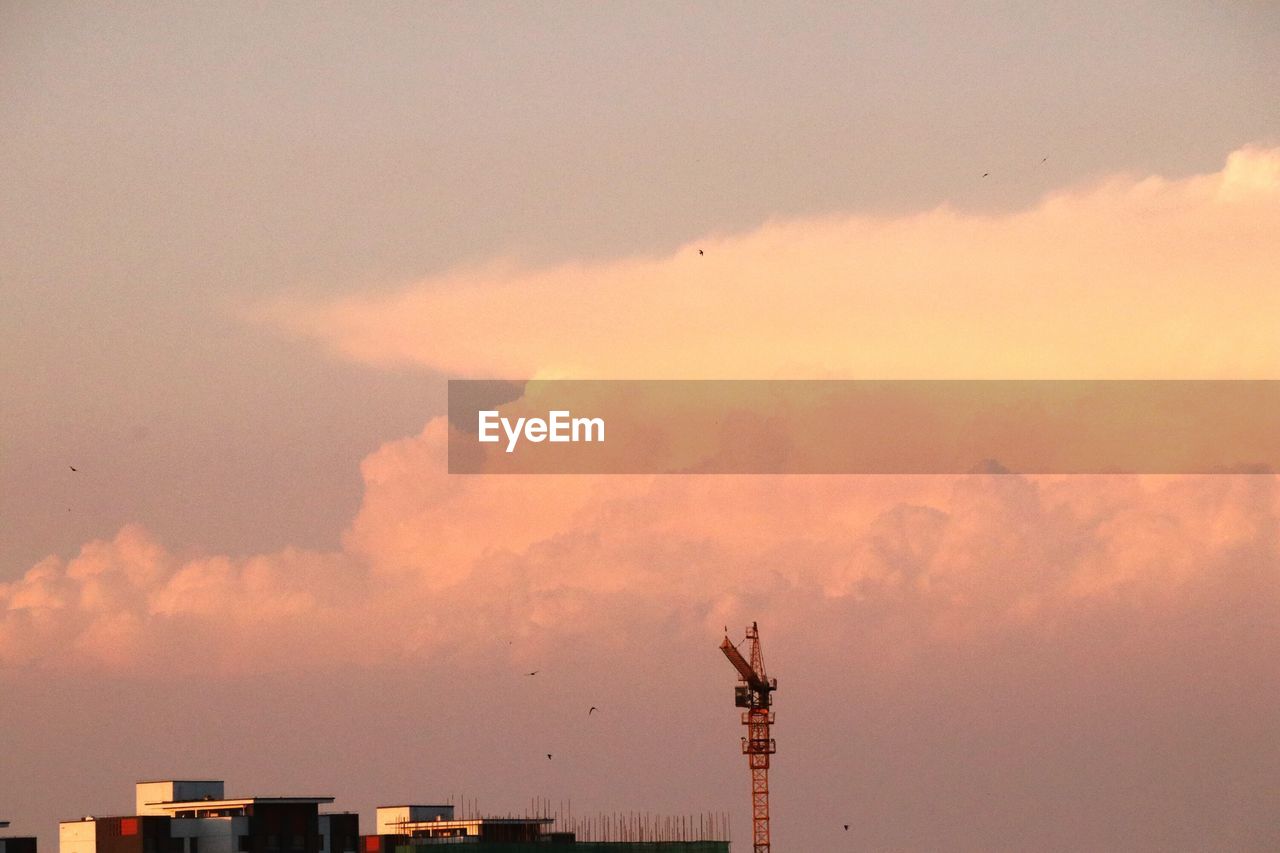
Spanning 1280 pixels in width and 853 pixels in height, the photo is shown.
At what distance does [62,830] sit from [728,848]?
179ft

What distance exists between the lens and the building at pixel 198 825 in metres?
156

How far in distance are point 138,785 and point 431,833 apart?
119 ft

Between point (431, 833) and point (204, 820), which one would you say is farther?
point (431, 833)

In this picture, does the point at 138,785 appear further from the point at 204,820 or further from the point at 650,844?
the point at 650,844

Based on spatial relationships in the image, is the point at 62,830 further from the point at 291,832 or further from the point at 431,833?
the point at 431,833

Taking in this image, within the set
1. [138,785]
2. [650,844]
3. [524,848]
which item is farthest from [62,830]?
[650,844]

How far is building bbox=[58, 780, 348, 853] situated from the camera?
512 ft

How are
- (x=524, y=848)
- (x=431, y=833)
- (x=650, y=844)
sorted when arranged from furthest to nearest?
(x=431, y=833) → (x=650, y=844) → (x=524, y=848)

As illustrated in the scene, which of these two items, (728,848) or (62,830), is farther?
(728,848)

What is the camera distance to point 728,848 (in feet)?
568

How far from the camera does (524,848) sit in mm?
158375

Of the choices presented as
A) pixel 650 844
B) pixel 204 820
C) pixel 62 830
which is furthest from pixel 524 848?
pixel 62 830

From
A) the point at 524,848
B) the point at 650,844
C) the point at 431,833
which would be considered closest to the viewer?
the point at 524,848

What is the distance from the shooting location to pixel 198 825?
15875 centimetres
